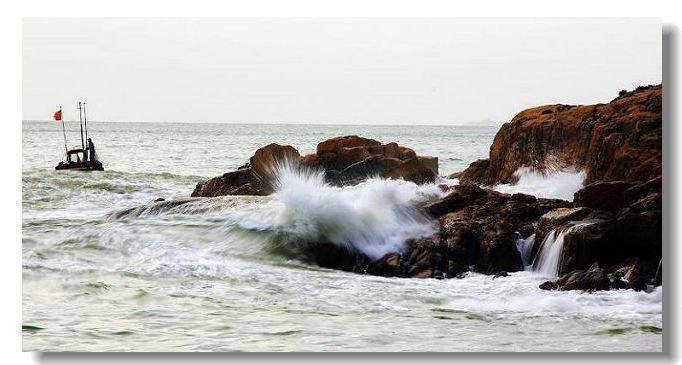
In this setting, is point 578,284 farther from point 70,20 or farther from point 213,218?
point 70,20

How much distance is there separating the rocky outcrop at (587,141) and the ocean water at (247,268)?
0.58 ft

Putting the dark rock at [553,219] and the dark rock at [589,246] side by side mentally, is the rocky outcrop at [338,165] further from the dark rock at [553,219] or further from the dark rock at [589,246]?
the dark rock at [589,246]

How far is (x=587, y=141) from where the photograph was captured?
9.45 meters

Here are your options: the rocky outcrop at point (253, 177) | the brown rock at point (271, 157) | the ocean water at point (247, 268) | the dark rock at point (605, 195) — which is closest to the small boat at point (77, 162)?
the ocean water at point (247, 268)

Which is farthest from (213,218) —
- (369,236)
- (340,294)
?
(340,294)

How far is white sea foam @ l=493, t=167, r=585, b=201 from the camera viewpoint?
9398 millimetres

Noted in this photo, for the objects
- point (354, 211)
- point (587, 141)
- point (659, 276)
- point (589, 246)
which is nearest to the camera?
point (659, 276)

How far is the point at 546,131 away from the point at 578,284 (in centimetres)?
160

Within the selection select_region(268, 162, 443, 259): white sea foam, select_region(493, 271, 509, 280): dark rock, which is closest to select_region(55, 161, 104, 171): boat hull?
select_region(268, 162, 443, 259): white sea foam

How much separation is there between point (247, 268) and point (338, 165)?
4.74 feet

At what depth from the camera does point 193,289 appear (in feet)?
26.9

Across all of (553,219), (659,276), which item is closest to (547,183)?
(553,219)

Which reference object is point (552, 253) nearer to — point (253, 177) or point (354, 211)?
point (354, 211)

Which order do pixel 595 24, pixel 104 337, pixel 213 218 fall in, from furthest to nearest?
pixel 213 218 → pixel 595 24 → pixel 104 337
